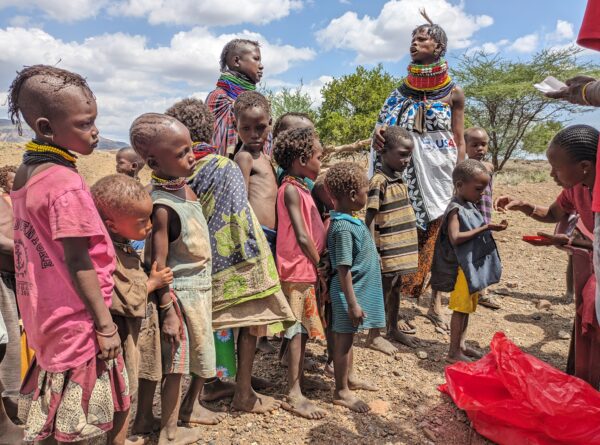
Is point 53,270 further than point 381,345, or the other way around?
point 381,345

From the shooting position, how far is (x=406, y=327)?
4.15 metres

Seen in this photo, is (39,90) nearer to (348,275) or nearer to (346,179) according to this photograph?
(346,179)

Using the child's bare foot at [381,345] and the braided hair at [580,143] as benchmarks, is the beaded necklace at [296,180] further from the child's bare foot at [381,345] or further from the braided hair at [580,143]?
the child's bare foot at [381,345]

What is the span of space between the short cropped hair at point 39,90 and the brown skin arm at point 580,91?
6.21 ft

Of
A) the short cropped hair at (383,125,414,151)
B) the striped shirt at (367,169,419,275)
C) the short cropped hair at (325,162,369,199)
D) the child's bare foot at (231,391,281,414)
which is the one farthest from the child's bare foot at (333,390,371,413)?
the short cropped hair at (383,125,414,151)

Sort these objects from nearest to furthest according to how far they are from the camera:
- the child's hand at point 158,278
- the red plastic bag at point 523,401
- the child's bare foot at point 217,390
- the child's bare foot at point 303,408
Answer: the child's hand at point 158,278
the red plastic bag at point 523,401
the child's bare foot at point 303,408
the child's bare foot at point 217,390

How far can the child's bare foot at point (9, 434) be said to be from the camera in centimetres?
242

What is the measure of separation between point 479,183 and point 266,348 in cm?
203

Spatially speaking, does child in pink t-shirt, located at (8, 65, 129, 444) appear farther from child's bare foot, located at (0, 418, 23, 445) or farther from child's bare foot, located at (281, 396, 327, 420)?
child's bare foot, located at (281, 396, 327, 420)

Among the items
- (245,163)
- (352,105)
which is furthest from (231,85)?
(352,105)

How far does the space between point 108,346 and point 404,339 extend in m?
2.62

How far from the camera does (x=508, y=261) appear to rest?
22.4 feet

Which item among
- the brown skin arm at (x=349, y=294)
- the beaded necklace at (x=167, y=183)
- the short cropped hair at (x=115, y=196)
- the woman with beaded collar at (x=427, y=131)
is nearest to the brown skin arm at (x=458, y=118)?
the woman with beaded collar at (x=427, y=131)

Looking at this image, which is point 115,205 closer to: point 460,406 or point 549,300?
point 460,406
